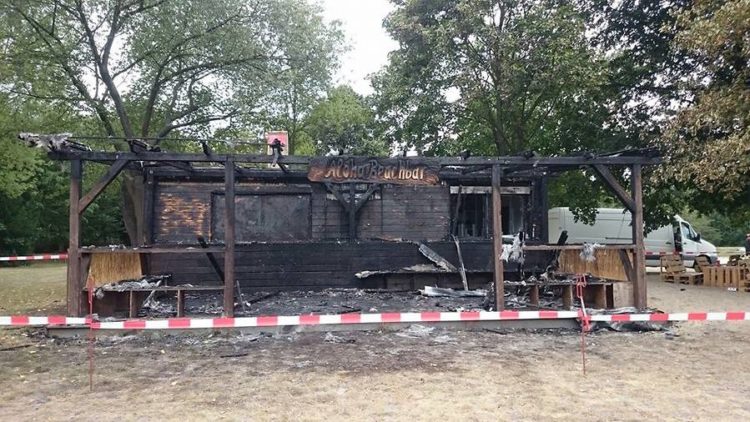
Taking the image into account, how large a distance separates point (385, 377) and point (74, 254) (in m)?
5.28

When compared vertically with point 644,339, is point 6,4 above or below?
above

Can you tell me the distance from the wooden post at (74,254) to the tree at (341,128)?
17.6 meters

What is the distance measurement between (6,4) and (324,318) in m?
13.8

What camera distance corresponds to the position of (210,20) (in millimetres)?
16234

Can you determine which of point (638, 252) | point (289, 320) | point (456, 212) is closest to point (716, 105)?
point (638, 252)

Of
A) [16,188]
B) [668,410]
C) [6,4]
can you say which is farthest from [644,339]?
[16,188]

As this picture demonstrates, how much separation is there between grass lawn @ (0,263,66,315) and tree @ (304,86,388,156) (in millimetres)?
13311

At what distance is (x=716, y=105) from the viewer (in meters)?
11.2

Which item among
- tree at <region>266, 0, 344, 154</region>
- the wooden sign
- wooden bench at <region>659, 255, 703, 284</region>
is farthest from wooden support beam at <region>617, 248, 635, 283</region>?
tree at <region>266, 0, 344, 154</region>

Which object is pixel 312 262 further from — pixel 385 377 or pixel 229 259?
pixel 385 377

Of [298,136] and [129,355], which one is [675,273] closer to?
[129,355]

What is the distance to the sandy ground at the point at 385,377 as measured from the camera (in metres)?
5.01

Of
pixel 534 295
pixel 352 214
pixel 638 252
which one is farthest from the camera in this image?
pixel 352 214

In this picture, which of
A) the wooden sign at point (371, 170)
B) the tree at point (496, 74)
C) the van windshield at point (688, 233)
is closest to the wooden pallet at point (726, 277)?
the tree at point (496, 74)
